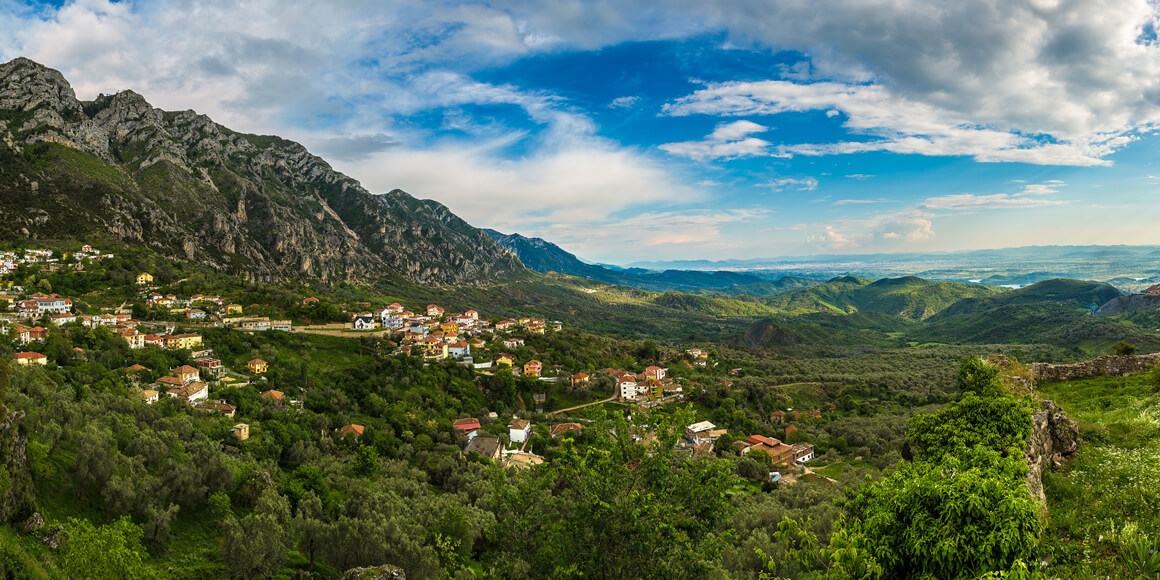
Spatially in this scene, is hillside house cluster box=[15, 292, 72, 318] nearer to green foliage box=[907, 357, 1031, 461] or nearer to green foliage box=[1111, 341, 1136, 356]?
green foliage box=[907, 357, 1031, 461]

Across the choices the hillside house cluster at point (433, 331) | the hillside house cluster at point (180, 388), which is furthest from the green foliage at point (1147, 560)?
the hillside house cluster at point (433, 331)

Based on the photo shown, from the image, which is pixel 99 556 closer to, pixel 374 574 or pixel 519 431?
pixel 374 574

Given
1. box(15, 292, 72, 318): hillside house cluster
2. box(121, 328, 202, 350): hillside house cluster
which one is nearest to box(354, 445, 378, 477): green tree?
box(121, 328, 202, 350): hillside house cluster

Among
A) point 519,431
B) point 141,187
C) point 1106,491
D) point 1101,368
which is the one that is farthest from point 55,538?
point 141,187

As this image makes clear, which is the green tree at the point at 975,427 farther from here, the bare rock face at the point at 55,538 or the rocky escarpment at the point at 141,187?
the rocky escarpment at the point at 141,187

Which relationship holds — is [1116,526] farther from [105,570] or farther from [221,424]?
[221,424]

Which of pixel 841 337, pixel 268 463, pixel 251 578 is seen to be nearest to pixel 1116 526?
pixel 251 578
